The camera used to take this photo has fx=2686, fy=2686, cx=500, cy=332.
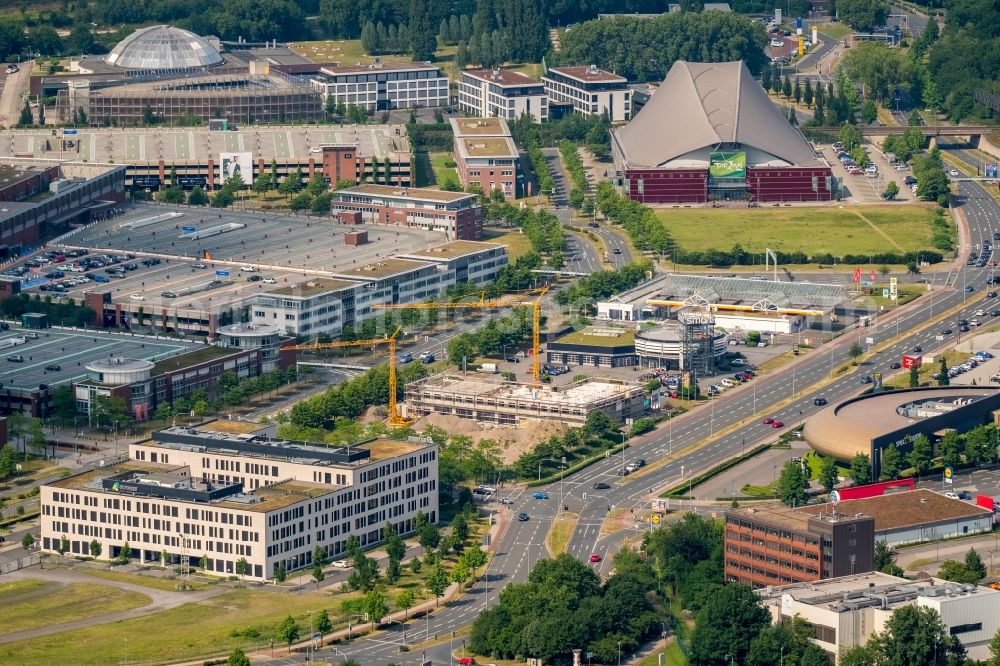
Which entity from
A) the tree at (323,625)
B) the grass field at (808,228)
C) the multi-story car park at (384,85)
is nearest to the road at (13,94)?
the multi-story car park at (384,85)

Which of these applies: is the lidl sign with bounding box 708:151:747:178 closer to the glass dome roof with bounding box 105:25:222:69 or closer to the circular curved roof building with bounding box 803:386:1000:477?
the glass dome roof with bounding box 105:25:222:69

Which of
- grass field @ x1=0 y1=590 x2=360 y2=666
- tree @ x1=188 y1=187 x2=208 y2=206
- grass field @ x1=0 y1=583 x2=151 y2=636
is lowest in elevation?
grass field @ x1=0 y1=583 x2=151 y2=636

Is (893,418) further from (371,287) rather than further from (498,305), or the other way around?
(371,287)

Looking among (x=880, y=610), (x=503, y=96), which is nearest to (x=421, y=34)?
(x=503, y=96)

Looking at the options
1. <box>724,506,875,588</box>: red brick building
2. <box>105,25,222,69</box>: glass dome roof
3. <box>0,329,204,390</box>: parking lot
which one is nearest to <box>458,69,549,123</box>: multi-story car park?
<box>105,25,222,69</box>: glass dome roof

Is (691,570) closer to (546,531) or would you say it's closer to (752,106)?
(546,531)

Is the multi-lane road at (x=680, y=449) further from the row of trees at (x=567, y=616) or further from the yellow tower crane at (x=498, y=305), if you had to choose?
the yellow tower crane at (x=498, y=305)
